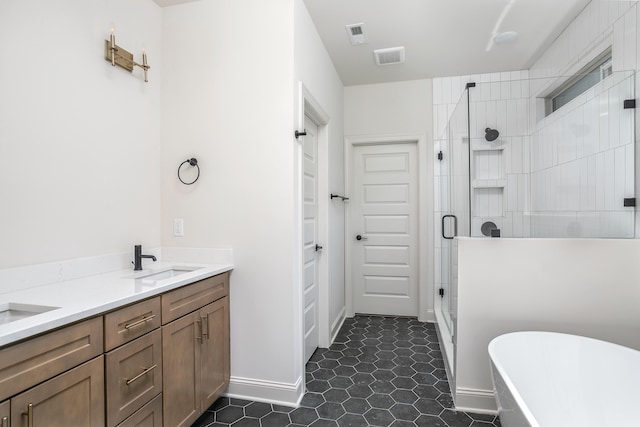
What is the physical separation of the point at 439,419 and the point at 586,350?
0.90 meters

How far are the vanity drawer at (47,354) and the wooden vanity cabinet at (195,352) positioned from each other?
15.7 inches

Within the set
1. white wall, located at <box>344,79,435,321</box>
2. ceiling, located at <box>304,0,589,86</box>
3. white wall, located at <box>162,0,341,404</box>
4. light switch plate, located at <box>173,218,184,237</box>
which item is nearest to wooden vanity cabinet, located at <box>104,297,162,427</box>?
white wall, located at <box>162,0,341,404</box>

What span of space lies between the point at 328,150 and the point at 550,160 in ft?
5.77

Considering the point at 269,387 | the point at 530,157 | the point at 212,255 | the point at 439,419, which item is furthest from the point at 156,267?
the point at 530,157

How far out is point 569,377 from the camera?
169 centimetres

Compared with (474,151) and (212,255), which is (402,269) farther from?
(212,255)

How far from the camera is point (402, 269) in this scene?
3906 mm

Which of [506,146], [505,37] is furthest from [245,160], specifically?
[505,37]

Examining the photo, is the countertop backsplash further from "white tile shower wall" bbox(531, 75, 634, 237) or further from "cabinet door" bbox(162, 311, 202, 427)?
"white tile shower wall" bbox(531, 75, 634, 237)

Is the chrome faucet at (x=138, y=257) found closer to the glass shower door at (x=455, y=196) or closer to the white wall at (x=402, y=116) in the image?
the glass shower door at (x=455, y=196)

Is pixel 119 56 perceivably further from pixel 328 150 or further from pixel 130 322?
pixel 328 150

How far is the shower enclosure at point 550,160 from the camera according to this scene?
6.32 ft

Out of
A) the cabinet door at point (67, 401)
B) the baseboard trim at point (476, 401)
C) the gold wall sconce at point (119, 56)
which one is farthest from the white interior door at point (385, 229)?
the cabinet door at point (67, 401)

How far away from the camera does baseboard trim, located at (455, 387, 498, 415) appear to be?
206cm
